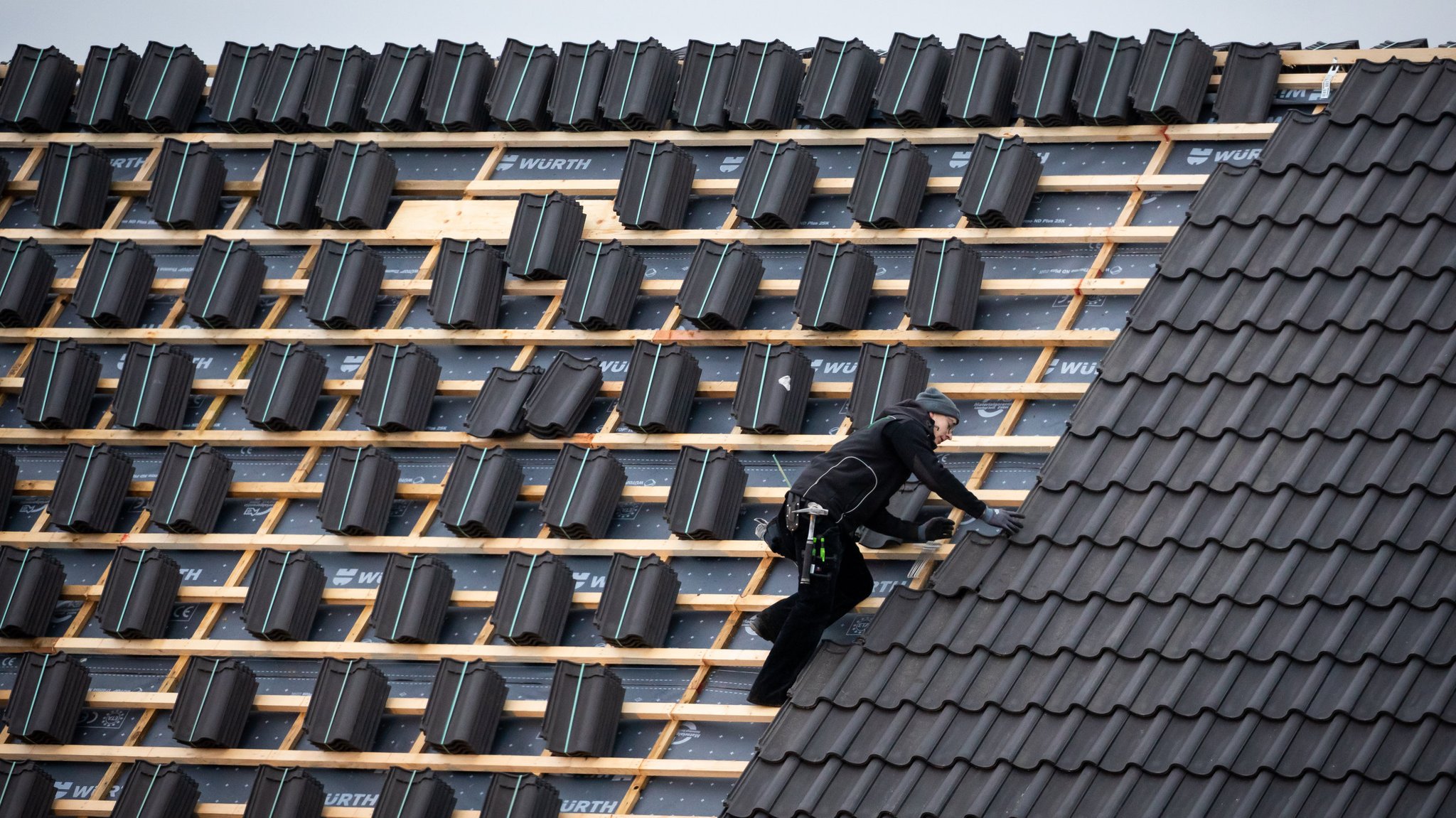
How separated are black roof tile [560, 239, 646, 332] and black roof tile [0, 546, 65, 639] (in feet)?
11.5

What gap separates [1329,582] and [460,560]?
5077 mm

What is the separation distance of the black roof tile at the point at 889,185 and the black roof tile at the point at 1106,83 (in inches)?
40.6

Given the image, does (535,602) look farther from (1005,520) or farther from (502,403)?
(1005,520)

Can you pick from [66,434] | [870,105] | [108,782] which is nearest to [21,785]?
[108,782]

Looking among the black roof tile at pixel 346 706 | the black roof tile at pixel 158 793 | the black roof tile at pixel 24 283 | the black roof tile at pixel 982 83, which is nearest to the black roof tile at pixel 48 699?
the black roof tile at pixel 158 793

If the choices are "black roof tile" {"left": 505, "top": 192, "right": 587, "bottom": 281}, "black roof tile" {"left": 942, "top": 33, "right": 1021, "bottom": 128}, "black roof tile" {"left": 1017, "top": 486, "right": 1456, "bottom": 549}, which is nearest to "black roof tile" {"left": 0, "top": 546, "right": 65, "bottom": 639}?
"black roof tile" {"left": 505, "top": 192, "right": 587, "bottom": 281}

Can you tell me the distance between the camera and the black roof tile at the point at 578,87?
13.1 meters

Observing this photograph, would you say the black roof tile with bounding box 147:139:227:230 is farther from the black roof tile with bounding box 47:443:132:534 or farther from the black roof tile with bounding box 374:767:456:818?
the black roof tile with bounding box 374:767:456:818

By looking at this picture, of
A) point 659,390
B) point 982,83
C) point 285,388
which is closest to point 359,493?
point 285,388

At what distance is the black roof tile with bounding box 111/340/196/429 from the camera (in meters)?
12.4

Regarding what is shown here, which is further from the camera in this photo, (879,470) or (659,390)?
(659,390)

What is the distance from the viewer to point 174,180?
13.4m

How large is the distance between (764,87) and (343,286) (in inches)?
118

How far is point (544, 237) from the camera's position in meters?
12.5
